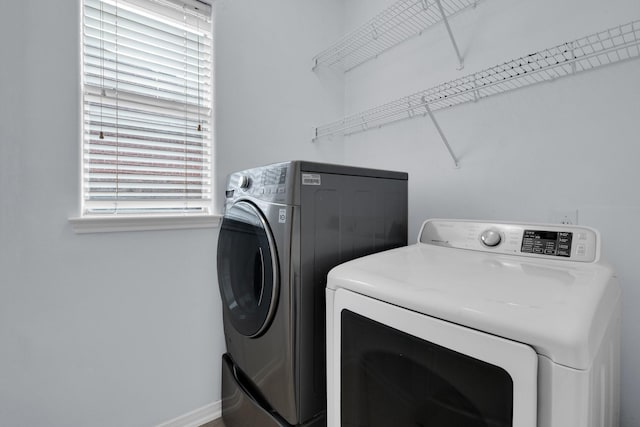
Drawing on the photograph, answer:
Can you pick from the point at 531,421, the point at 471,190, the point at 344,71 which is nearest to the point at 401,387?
the point at 531,421

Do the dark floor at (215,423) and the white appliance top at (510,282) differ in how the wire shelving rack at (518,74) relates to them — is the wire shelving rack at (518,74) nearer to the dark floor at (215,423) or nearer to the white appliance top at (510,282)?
the white appliance top at (510,282)

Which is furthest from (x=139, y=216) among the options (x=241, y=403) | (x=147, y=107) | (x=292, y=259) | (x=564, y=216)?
(x=564, y=216)

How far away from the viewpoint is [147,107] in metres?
1.52

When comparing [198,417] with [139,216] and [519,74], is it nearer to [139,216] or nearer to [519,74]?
[139,216]

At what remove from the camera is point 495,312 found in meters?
0.58

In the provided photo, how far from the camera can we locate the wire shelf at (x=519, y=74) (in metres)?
1.03

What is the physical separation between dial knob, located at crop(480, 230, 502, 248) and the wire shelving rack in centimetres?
56

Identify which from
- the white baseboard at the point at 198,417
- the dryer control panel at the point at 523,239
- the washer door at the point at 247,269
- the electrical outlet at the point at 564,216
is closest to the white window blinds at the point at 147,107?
the washer door at the point at 247,269

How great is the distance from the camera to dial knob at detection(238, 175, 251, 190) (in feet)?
4.31

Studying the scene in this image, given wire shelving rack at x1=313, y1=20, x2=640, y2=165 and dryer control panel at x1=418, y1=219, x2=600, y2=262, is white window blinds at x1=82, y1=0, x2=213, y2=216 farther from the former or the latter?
dryer control panel at x1=418, y1=219, x2=600, y2=262

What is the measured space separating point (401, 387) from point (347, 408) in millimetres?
233

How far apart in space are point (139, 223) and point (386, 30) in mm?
1766

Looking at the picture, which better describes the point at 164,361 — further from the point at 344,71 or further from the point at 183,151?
the point at 344,71

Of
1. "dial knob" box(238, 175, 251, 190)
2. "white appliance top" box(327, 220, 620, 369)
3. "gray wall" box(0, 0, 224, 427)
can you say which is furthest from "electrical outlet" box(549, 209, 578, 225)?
"gray wall" box(0, 0, 224, 427)
